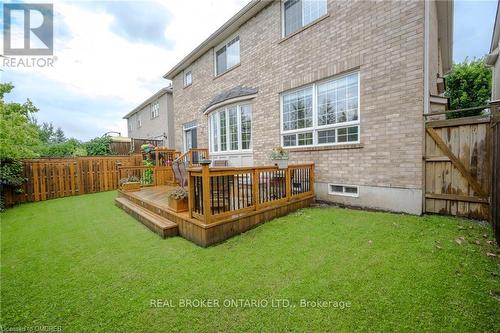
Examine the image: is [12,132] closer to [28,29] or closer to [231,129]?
[28,29]

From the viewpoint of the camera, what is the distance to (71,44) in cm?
754

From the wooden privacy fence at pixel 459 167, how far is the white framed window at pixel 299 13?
4.34m

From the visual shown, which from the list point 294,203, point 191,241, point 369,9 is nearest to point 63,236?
point 191,241

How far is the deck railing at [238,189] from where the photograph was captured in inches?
156

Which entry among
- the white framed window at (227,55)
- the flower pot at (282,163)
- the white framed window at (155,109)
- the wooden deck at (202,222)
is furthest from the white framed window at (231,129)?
the white framed window at (155,109)

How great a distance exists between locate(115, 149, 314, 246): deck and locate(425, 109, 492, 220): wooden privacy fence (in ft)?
8.60

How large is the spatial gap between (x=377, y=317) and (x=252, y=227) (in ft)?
8.97

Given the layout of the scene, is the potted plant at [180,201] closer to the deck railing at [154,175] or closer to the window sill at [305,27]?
the deck railing at [154,175]

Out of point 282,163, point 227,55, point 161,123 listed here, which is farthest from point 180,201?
point 161,123

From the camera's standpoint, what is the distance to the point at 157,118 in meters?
17.6

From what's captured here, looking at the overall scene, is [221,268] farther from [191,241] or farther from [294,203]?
[294,203]

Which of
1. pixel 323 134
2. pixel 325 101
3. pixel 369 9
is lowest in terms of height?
pixel 323 134

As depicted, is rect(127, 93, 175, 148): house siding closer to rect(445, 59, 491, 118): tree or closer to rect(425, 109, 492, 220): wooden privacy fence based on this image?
rect(425, 109, 492, 220): wooden privacy fence

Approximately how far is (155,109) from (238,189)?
53.8 feet
